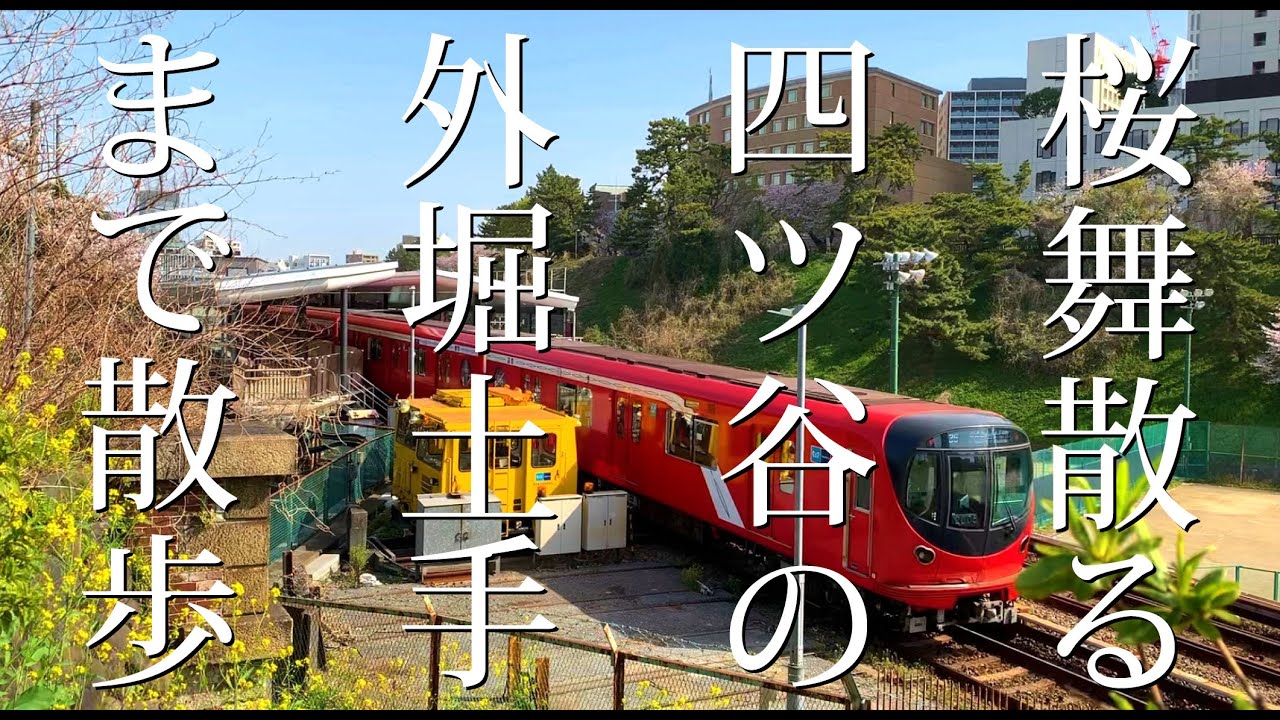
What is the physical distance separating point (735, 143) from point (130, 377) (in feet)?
14.7

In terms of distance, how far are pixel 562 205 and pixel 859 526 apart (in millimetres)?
46119

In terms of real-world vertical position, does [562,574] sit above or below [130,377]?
below

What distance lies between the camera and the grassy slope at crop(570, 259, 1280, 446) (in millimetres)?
30297

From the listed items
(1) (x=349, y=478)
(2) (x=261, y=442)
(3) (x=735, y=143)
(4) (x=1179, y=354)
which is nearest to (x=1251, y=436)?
(4) (x=1179, y=354)

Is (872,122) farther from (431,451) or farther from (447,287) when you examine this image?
(431,451)

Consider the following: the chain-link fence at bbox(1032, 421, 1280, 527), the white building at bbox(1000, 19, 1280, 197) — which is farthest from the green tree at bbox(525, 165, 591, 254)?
the chain-link fence at bbox(1032, 421, 1280, 527)

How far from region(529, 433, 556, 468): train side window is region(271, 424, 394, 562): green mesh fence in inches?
108

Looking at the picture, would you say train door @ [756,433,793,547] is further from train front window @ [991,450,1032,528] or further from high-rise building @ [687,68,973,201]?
high-rise building @ [687,68,973,201]

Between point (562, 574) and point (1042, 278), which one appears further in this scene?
point (1042, 278)

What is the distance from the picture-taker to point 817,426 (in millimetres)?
12562

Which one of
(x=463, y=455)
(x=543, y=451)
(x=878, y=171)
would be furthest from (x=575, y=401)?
(x=878, y=171)

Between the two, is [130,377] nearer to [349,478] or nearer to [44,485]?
[44,485]

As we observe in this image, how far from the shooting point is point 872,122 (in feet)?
174

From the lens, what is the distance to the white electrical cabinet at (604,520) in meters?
15.6
